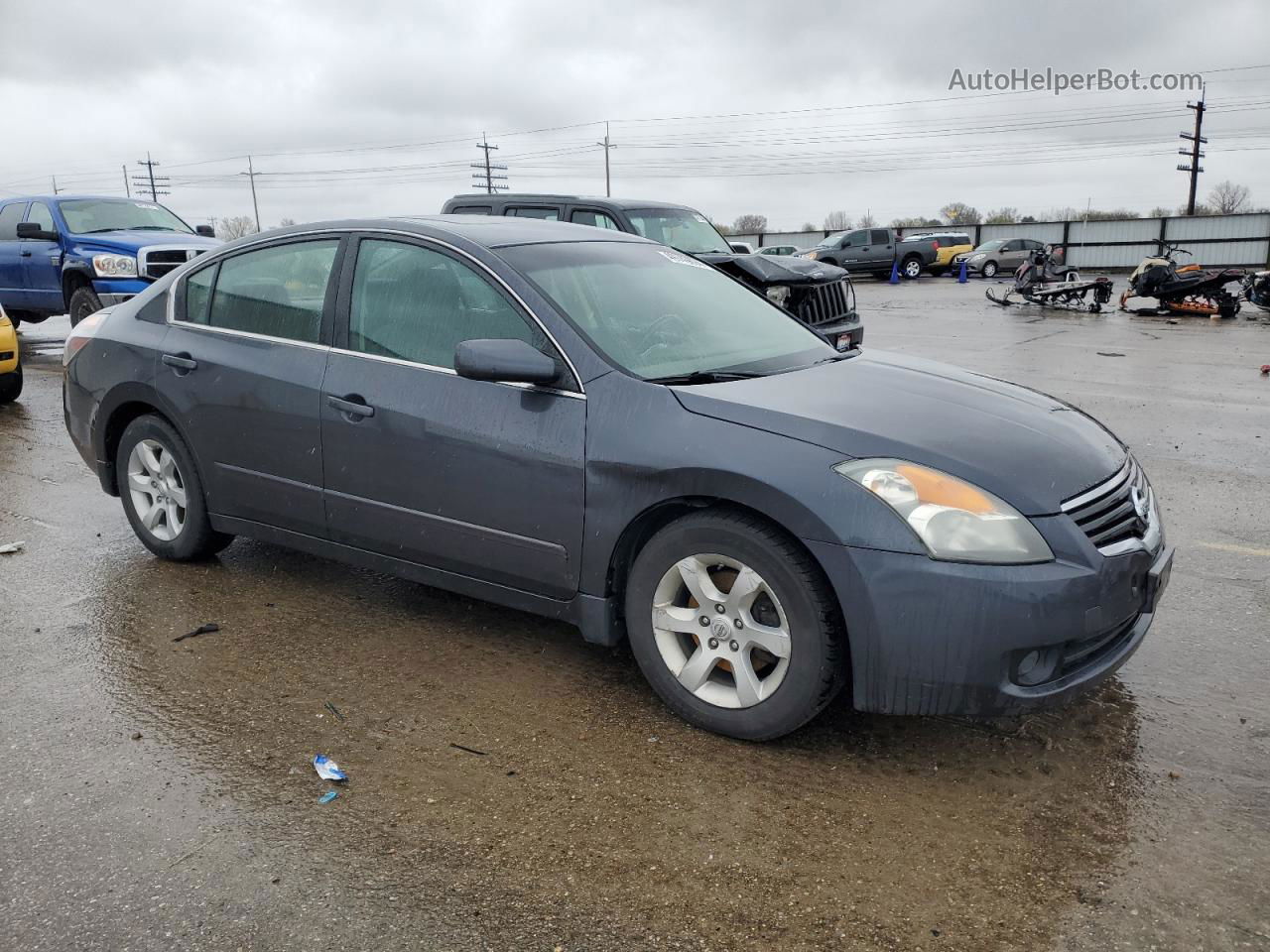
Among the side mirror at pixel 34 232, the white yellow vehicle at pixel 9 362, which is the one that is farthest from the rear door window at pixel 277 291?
the side mirror at pixel 34 232

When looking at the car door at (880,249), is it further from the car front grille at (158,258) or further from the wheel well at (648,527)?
the wheel well at (648,527)

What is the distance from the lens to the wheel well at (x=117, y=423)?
5062 millimetres

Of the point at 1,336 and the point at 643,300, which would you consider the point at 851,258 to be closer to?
the point at 1,336

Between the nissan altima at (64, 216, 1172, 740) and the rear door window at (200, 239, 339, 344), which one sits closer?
the nissan altima at (64, 216, 1172, 740)

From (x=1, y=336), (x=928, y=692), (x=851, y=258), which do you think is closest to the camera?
(x=928, y=692)

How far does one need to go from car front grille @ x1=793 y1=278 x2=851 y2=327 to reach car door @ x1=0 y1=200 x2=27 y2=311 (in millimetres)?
10540

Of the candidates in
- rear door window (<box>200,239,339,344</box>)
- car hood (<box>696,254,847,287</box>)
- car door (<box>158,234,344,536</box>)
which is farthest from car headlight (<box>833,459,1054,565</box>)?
car hood (<box>696,254,847,287</box>)

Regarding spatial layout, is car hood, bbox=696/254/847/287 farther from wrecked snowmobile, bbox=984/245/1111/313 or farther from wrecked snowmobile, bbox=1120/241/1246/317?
wrecked snowmobile, bbox=984/245/1111/313

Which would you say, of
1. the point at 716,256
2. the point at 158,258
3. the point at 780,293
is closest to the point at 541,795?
the point at 780,293

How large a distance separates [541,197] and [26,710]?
8021 millimetres

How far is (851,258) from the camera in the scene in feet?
118

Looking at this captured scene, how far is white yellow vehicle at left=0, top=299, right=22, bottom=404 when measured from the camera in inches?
381

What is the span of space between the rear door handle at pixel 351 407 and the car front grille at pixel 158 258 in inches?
395

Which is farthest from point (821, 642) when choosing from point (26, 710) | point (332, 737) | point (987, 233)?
point (987, 233)
